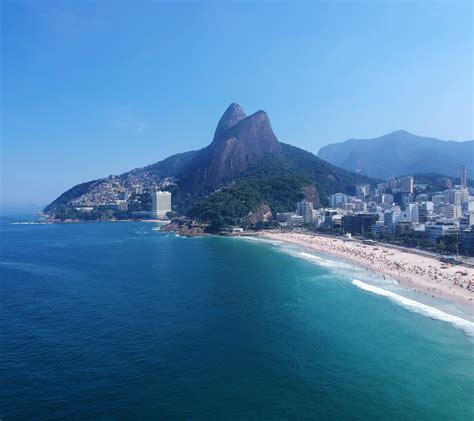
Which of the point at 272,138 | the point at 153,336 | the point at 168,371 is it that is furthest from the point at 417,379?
the point at 272,138

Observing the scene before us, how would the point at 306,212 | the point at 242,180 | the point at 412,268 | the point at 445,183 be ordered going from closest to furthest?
the point at 412,268, the point at 306,212, the point at 242,180, the point at 445,183

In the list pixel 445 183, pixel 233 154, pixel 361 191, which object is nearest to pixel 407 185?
pixel 361 191

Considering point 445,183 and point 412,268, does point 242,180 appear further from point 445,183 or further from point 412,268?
point 412,268

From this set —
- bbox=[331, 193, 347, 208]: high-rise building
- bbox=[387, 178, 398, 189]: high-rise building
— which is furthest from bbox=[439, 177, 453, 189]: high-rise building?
bbox=[331, 193, 347, 208]: high-rise building

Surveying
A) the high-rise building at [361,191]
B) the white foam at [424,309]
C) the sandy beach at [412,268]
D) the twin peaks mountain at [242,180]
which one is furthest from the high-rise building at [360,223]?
the high-rise building at [361,191]

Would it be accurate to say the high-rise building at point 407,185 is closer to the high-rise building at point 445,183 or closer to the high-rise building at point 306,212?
the high-rise building at point 445,183

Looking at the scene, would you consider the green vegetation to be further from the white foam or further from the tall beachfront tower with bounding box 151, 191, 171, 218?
the white foam

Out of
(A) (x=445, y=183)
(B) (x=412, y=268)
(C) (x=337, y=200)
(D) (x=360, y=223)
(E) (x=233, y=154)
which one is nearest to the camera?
(B) (x=412, y=268)

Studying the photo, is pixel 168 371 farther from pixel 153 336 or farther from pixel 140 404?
pixel 153 336
